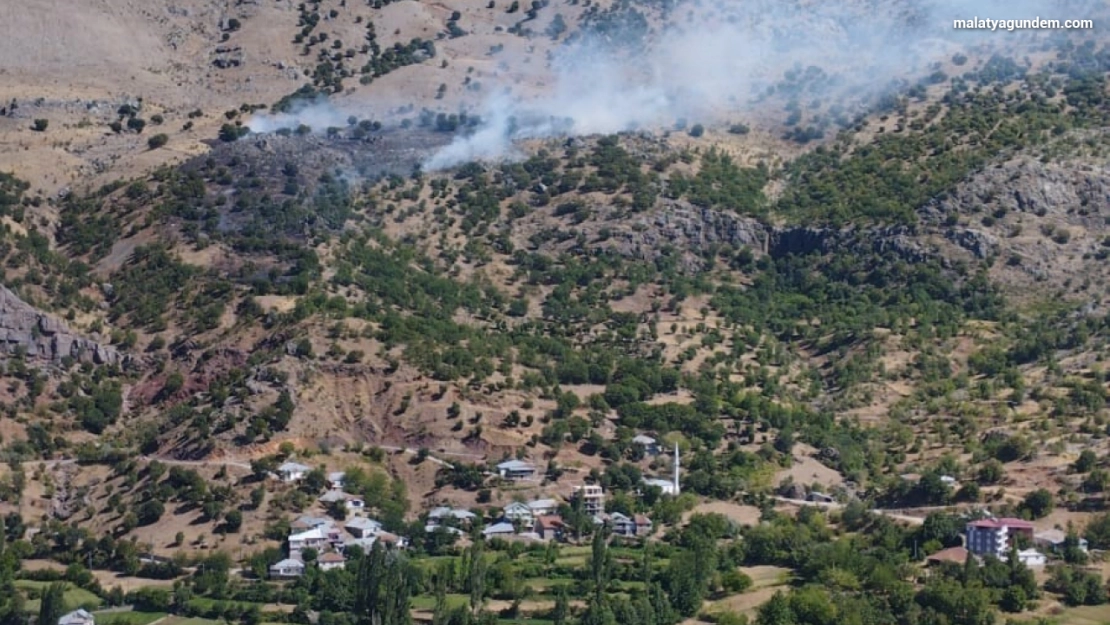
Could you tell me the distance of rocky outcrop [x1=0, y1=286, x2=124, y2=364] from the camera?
10706 cm

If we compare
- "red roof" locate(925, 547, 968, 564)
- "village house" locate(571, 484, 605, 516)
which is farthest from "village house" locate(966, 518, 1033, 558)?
"village house" locate(571, 484, 605, 516)

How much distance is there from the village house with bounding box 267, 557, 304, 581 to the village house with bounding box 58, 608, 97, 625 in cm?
881

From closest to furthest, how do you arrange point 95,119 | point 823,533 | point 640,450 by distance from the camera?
1. point 823,533
2. point 640,450
3. point 95,119

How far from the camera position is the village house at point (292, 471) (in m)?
97.4

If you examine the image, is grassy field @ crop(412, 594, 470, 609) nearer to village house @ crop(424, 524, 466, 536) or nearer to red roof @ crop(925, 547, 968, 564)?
village house @ crop(424, 524, 466, 536)

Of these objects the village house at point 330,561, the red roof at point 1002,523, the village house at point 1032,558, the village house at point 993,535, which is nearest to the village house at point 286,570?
the village house at point 330,561

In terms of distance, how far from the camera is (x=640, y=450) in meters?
104

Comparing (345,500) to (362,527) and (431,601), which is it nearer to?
(362,527)

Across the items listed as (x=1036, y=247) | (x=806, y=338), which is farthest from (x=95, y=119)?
(x=1036, y=247)

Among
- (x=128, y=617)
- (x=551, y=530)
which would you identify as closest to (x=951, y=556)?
(x=551, y=530)

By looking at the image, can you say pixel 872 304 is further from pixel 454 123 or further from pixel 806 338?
pixel 454 123

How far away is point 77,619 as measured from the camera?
273 feet

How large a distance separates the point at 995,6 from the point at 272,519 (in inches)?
3344

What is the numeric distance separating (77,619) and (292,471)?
55.2ft
